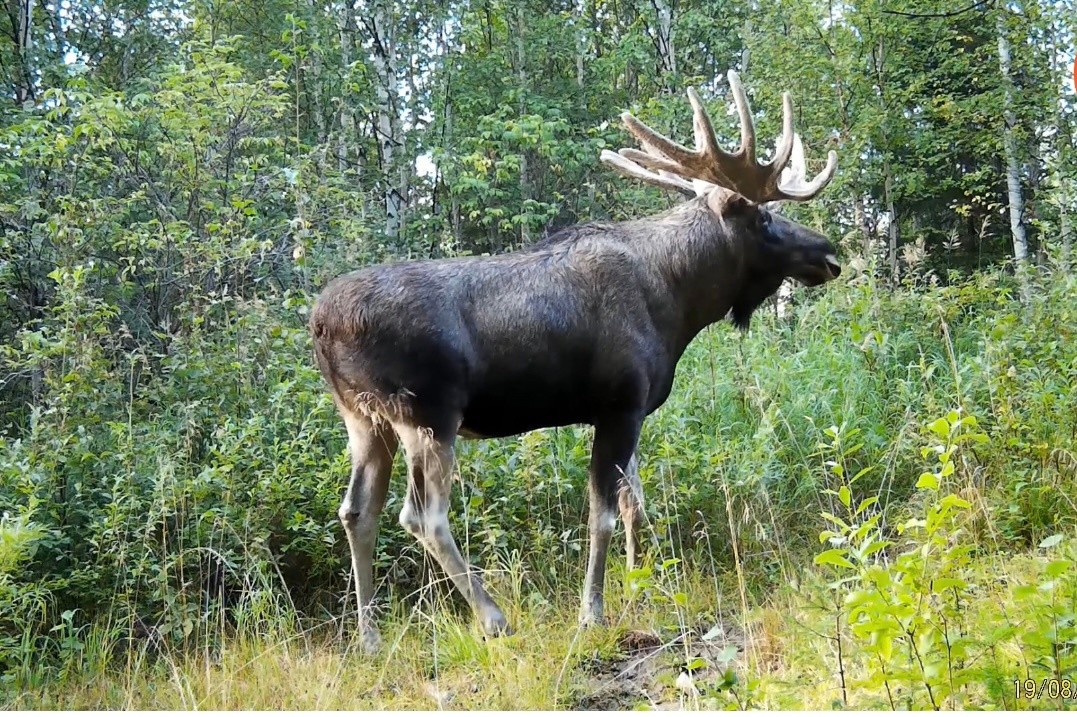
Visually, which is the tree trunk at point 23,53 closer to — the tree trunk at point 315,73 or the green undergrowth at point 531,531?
the tree trunk at point 315,73

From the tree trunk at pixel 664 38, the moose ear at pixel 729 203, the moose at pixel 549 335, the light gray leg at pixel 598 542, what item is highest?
the tree trunk at pixel 664 38

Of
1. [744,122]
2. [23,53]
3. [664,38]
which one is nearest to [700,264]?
[744,122]

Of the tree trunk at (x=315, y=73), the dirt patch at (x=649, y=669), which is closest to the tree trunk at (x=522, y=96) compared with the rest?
the tree trunk at (x=315, y=73)

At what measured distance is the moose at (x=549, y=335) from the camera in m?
4.23

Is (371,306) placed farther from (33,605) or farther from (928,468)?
(928,468)

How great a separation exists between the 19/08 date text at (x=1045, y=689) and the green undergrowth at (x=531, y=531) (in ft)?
0.09

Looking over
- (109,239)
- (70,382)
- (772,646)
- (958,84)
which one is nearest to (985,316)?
(772,646)

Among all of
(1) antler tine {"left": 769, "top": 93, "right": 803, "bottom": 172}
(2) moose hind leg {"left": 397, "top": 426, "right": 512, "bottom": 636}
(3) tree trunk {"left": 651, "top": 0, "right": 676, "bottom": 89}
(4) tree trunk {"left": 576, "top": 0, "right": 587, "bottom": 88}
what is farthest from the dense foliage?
(4) tree trunk {"left": 576, "top": 0, "right": 587, "bottom": 88}

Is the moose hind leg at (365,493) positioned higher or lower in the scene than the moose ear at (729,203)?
lower

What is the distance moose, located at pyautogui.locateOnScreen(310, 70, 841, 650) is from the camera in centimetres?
423

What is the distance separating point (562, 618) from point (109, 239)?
5.80m

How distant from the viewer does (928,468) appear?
5547mm

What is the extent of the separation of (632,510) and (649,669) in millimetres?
1160

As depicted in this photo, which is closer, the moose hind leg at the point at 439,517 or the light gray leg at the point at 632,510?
the moose hind leg at the point at 439,517
